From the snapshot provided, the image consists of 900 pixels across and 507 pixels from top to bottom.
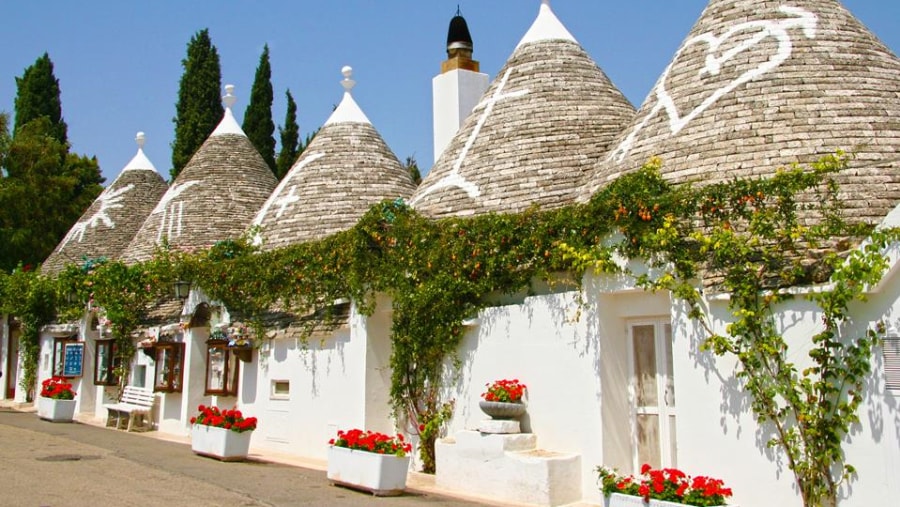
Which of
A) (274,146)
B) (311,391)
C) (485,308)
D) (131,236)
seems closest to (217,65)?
(274,146)

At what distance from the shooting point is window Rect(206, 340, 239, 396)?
15188mm

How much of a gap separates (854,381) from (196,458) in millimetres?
9005

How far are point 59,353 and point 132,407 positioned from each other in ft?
17.2

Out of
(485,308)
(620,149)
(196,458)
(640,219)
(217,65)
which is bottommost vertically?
(196,458)

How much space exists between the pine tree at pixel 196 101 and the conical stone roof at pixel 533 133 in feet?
69.4

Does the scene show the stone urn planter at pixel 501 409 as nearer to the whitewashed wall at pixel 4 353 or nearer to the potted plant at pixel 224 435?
the potted plant at pixel 224 435

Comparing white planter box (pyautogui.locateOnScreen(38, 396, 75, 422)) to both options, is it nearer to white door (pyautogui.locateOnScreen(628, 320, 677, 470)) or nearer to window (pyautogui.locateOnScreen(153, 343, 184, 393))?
window (pyautogui.locateOnScreen(153, 343, 184, 393))

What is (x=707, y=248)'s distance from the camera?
8.48m

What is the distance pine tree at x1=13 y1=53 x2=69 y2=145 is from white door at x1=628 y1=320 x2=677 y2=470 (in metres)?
32.7

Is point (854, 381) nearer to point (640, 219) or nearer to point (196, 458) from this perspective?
point (640, 219)

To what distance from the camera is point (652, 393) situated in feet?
31.1

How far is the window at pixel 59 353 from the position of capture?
20.2 meters

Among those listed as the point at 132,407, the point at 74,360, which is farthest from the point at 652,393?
the point at 74,360

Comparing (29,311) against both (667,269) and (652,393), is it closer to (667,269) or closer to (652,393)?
(652,393)
